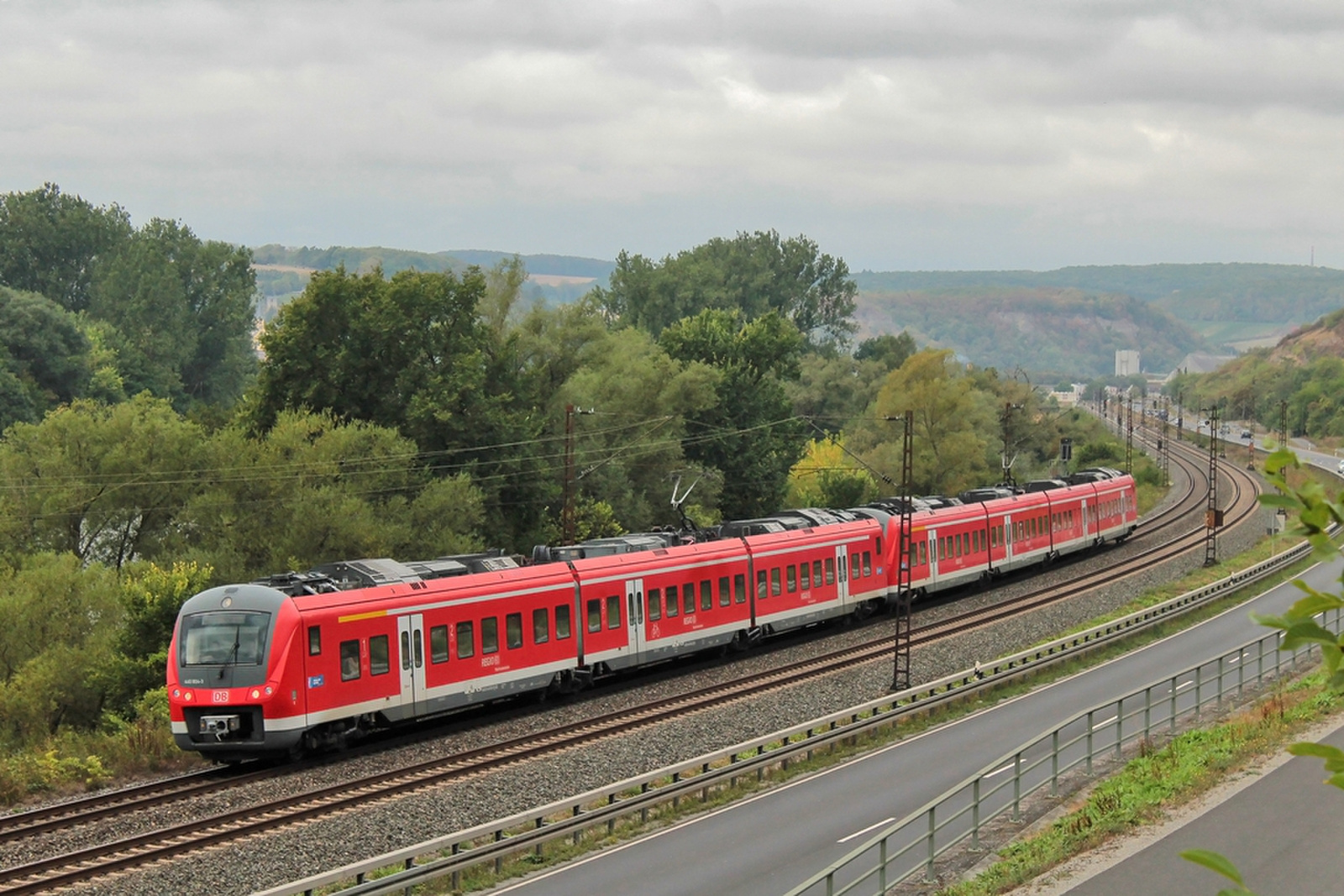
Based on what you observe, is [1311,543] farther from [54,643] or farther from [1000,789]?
[54,643]

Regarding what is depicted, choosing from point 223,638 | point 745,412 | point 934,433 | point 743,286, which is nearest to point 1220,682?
point 223,638

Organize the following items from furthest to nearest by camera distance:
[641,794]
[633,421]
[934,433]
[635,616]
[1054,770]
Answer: [934,433] < [633,421] < [635,616] < [641,794] < [1054,770]

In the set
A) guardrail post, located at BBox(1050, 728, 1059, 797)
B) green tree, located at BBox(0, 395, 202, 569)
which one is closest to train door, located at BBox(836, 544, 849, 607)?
guardrail post, located at BBox(1050, 728, 1059, 797)

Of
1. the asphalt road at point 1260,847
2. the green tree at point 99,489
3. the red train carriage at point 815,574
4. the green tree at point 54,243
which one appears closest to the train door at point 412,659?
the red train carriage at point 815,574

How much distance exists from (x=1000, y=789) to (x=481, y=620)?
13.0m

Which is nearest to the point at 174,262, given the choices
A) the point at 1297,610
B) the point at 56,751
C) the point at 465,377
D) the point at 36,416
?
the point at 36,416

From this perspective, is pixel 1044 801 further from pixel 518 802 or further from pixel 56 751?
pixel 56 751

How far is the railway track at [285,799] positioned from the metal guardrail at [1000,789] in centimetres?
886

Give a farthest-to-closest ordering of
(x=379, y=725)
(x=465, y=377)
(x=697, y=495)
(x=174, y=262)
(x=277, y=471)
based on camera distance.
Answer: (x=174, y=262), (x=697, y=495), (x=465, y=377), (x=277, y=471), (x=379, y=725)

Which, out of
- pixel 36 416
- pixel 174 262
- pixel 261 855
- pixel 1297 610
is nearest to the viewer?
pixel 1297 610

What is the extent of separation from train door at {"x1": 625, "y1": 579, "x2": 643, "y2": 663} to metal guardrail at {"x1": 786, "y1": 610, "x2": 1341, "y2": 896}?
12.1m

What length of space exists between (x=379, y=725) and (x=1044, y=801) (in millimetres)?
14012

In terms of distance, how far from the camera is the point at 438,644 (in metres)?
31.2

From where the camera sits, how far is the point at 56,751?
30.3 m
